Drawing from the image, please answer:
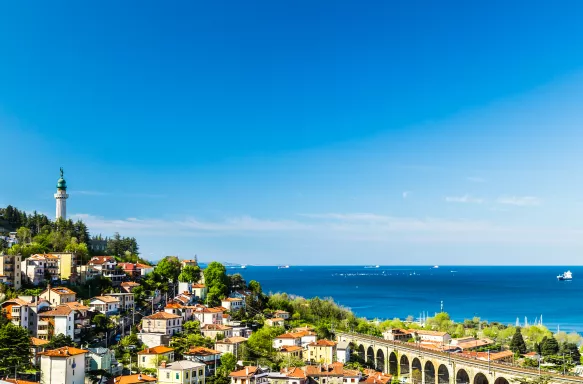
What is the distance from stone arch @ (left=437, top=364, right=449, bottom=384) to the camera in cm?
5070

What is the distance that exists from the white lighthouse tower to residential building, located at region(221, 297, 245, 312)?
34189 millimetres

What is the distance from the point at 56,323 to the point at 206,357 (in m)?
→ 13.2

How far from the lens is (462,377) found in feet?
158

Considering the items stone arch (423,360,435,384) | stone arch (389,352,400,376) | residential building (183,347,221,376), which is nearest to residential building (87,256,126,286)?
residential building (183,347,221,376)

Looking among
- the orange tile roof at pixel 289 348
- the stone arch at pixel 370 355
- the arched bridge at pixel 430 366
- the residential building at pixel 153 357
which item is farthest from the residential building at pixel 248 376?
the stone arch at pixel 370 355

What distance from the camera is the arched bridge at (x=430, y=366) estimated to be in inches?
1714

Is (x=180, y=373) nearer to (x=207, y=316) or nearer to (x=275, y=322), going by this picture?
(x=207, y=316)

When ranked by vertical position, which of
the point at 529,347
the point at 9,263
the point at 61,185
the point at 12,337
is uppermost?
the point at 61,185

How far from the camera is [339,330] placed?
66.2 meters

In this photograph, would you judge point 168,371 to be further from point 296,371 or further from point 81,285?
point 81,285

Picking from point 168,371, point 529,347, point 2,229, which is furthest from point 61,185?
point 529,347

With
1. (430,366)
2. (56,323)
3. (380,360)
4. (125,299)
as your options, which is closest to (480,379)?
(430,366)

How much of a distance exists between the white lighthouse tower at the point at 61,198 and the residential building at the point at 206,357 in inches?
1900

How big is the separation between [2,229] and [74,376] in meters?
47.9
